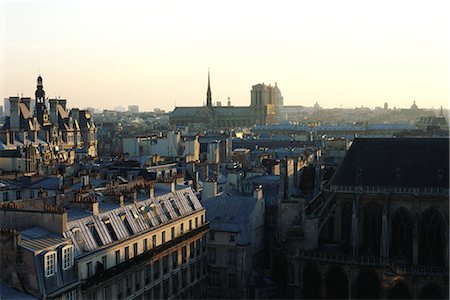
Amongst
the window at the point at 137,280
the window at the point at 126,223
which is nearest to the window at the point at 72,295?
the window at the point at 137,280

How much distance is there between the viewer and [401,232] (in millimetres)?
→ 55062

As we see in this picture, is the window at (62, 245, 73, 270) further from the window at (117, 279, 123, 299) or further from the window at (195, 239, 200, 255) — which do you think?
the window at (195, 239, 200, 255)

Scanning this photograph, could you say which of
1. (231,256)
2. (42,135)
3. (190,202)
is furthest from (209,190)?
(42,135)

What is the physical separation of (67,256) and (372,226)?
31.5 metres

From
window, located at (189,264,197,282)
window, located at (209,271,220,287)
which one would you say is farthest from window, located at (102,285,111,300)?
window, located at (209,271,220,287)

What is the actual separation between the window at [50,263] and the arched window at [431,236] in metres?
33.2

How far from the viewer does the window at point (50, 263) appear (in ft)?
102

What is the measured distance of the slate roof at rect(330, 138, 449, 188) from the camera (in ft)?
181

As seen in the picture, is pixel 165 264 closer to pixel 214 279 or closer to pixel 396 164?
pixel 214 279

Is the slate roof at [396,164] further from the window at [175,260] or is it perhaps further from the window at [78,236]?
the window at [78,236]

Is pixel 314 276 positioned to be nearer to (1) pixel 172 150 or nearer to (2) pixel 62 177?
(2) pixel 62 177

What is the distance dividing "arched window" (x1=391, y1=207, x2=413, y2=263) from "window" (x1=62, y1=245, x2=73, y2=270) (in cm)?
3080

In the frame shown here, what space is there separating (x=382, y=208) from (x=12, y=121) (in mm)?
85574

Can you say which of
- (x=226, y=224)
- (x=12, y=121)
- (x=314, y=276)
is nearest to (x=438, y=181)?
(x=314, y=276)
